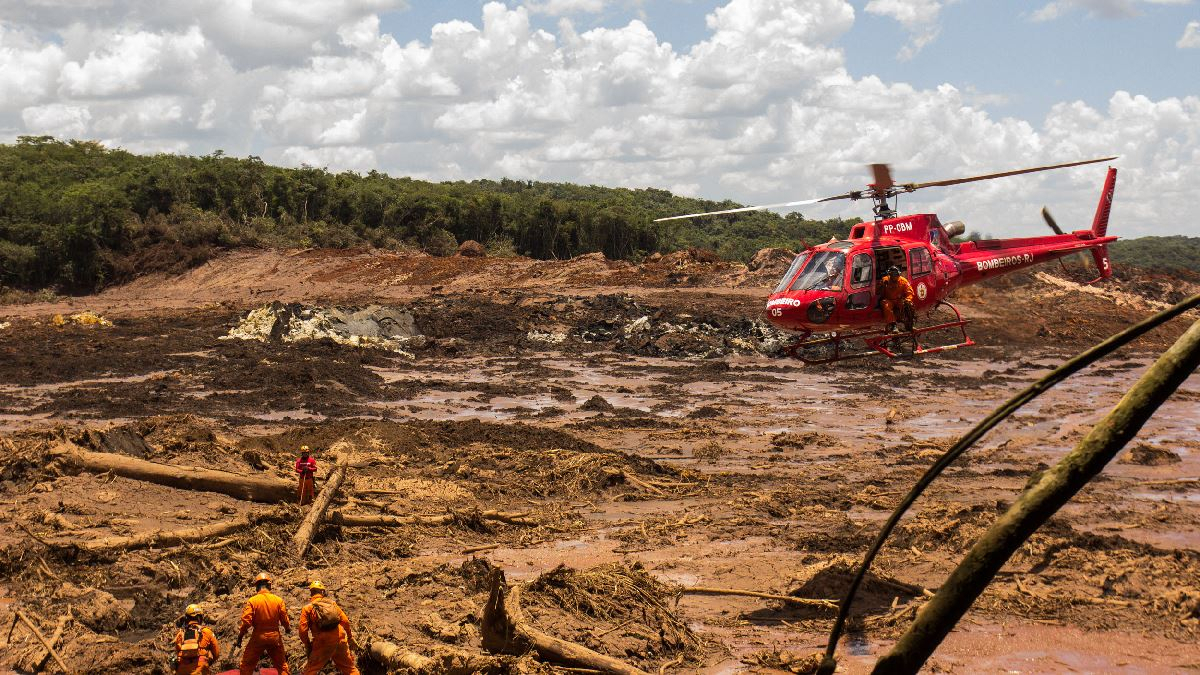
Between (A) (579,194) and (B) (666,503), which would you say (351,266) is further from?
(A) (579,194)

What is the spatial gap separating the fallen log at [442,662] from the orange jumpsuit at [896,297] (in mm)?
9632

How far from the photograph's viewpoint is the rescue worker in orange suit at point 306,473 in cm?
1343

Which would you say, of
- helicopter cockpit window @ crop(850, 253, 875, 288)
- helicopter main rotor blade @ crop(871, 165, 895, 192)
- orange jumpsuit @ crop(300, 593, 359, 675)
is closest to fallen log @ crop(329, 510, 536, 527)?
orange jumpsuit @ crop(300, 593, 359, 675)

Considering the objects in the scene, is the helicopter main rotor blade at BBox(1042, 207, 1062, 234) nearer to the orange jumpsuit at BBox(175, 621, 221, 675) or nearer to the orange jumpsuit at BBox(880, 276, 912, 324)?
the orange jumpsuit at BBox(880, 276, 912, 324)

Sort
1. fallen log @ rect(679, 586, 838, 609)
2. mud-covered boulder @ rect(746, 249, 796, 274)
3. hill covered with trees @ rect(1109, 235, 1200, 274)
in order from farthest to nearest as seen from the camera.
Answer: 1. hill covered with trees @ rect(1109, 235, 1200, 274)
2. mud-covered boulder @ rect(746, 249, 796, 274)
3. fallen log @ rect(679, 586, 838, 609)

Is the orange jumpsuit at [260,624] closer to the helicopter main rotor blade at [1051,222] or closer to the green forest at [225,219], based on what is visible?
the helicopter main rotor blade at [1051,222]

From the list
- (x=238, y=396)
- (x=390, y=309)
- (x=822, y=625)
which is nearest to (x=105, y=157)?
(x=390, y=309)

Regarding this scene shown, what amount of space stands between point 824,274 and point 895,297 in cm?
117

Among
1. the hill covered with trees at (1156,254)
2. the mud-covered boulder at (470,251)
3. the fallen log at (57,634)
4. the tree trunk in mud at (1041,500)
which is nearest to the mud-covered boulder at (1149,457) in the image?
the fallen log at (57,634)

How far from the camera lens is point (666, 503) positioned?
16.7m

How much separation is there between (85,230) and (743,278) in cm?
3215

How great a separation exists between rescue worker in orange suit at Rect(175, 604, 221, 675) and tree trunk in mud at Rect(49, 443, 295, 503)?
20.5 ft

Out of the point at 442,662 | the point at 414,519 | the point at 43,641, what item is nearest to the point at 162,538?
the point at 43,641

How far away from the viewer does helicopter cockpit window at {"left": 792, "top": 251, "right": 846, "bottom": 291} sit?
51.6ft
